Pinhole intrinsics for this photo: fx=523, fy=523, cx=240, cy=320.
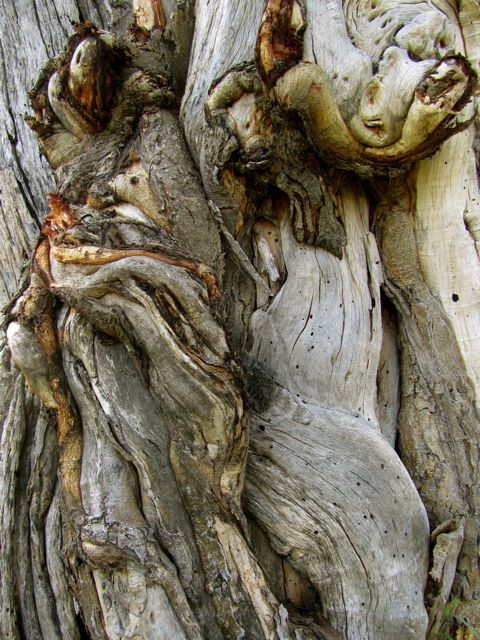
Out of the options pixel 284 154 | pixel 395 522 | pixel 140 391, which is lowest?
pixel 395 522

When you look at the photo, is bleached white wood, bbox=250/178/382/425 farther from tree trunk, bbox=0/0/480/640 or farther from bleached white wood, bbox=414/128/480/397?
bleached white wood, bbox=414/128/480/397

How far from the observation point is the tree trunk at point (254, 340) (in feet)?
4.77

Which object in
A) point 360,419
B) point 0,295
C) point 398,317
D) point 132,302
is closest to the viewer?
point 132,302

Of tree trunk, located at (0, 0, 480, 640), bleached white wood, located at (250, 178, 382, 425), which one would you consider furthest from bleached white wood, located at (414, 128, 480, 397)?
bleached white wood, located at (250, 178, 382, 425)

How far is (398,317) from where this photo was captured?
194cm

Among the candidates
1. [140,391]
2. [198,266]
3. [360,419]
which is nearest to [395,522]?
[360,419]

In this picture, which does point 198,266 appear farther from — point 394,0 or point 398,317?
point 394,0

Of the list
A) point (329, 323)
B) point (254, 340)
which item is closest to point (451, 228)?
point (329, 323)

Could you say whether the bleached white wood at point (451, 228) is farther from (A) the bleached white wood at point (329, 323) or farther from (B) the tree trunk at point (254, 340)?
(A) the bleached white wood at point (329, 323)

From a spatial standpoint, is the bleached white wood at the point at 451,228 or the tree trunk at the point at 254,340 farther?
the bleached white wood at the point at 451,228

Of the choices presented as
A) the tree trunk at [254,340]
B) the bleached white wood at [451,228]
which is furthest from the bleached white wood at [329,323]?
the bleached white wood at [451,228]

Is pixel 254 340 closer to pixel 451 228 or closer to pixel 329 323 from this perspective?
pixel 329 323

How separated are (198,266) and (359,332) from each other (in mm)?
631

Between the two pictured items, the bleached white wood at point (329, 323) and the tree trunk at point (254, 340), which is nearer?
the tree trunk at point (254, 340)
